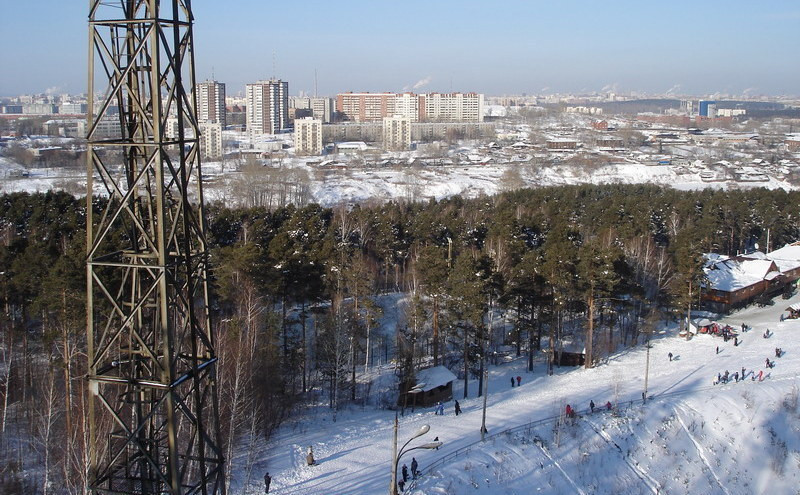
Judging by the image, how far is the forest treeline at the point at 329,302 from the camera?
11.5m

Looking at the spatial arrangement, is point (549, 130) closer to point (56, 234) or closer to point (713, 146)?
point (713, 146)

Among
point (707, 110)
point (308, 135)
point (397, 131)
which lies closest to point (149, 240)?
point (308, 135)

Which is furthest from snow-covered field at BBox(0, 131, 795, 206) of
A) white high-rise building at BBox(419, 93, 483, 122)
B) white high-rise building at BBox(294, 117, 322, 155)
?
white high-rise building at BBox(419, 93, 483, 122)

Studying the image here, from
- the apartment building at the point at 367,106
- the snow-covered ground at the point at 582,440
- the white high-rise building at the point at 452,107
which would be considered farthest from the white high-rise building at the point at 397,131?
the snow-covered ground at the point at 582,440

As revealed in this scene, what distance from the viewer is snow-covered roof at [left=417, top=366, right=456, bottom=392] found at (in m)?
15.5

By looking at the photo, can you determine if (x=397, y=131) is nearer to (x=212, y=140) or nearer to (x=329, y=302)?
(x=212, y=140)

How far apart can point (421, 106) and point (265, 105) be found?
3378 cm

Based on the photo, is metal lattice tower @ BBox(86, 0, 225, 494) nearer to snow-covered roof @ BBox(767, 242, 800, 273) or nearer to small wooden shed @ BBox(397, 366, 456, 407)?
small wooden shed @ BBox(397, 366, 456, 407)

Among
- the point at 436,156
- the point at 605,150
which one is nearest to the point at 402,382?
the point at 436,156

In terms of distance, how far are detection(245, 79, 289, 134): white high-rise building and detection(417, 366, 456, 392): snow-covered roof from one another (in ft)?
304

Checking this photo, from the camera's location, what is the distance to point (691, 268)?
20.7 metres

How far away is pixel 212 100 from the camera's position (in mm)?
105812

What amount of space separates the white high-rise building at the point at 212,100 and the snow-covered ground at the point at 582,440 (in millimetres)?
95418

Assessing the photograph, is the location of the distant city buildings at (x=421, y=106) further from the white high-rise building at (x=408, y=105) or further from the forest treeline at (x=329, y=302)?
the forest treeline at (x=329, y=302)
